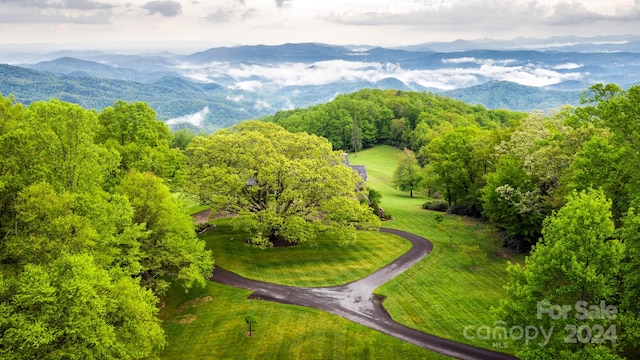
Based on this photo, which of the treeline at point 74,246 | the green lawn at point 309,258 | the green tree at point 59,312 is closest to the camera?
the green tree at point 59,312

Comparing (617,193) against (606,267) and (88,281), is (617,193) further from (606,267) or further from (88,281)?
(88,281)

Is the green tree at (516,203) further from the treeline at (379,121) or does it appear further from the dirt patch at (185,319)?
the treeline at (379,121)

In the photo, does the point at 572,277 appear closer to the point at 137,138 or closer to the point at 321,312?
the point at 321,312

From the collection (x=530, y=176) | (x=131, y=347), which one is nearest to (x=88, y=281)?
(x=131, y=347)

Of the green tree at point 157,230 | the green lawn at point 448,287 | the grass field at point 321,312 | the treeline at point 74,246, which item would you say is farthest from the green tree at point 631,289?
the green tree at point 157,230

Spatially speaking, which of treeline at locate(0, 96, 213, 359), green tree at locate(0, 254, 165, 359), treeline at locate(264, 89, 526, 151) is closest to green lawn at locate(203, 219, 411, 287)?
treeline at locate(0, 96, 213, 359)

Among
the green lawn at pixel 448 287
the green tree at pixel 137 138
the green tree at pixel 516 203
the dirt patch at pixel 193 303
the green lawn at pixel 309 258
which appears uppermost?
the green tree at pixel 137 138

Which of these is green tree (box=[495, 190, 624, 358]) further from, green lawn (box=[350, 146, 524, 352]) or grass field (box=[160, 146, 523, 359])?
green lawn (box=[350, 146, 524, 352])

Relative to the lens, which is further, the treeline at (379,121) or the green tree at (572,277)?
the treeline at (379,121)
